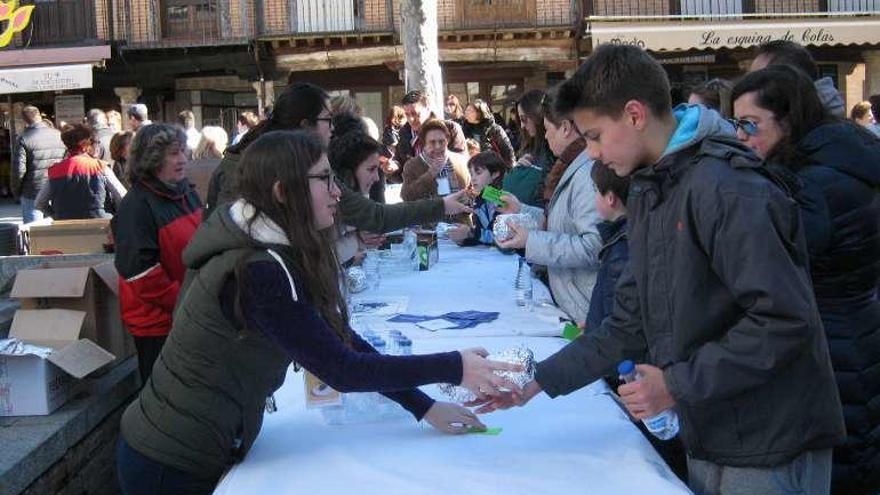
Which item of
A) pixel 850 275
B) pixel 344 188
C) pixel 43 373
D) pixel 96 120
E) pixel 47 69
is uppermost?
pixel 47 69

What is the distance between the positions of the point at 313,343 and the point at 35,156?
792 centimetres

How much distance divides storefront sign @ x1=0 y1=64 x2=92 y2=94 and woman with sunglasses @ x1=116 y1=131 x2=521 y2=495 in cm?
1679

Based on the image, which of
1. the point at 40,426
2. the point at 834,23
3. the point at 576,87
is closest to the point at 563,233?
the point at 576,87

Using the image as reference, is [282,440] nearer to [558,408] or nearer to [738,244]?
[558,408]

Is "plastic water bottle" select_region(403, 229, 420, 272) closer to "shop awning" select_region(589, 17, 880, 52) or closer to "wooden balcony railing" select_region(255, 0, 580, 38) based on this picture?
"shop awning" select_region(589, 17, 880, 52)

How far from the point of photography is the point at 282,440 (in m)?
2.21

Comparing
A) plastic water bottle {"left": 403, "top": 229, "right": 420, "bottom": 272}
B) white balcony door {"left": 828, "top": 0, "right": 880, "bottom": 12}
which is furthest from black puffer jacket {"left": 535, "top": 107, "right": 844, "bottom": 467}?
white balcony door {"left": 828, "top": 0, "right": 880, "bottom": 12}

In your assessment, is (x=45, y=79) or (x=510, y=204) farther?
(x=45, y=79)

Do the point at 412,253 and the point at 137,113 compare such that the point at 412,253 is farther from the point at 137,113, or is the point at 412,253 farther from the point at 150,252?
the point at 137,113

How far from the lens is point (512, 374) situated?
88.6 inches

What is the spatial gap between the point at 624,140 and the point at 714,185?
0.86 feet

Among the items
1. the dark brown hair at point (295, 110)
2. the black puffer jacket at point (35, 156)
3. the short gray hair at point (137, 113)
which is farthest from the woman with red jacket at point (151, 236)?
the black puffer jacket at point (35, 156)

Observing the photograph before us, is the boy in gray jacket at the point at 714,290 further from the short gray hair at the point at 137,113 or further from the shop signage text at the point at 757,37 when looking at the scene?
the shop signage text at the point at 757,37

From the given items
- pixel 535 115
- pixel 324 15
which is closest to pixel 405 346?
Result: pixel 535 115
